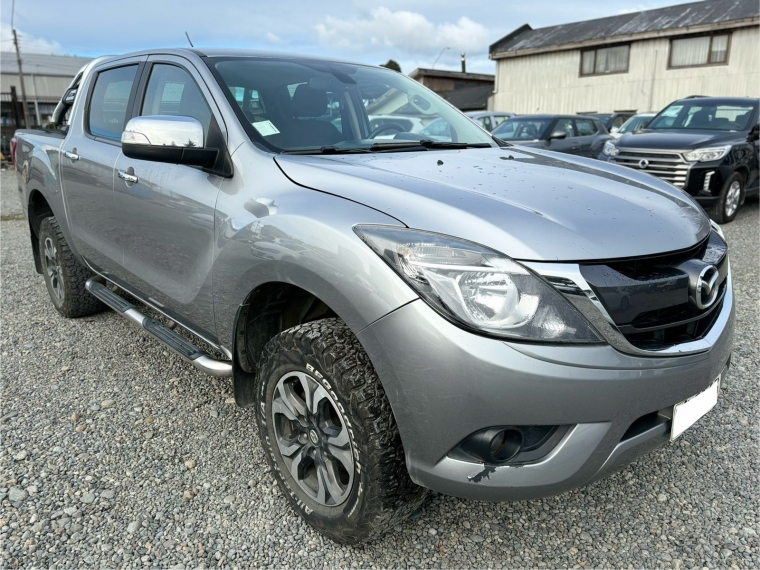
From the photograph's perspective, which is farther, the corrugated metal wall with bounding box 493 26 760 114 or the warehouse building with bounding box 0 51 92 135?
the warehouse building with bounding box 0 51 92 135

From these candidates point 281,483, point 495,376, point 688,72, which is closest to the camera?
point 495,376

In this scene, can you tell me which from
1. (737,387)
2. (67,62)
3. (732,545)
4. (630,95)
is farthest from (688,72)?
(67,62)

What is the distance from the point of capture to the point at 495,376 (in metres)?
1.50

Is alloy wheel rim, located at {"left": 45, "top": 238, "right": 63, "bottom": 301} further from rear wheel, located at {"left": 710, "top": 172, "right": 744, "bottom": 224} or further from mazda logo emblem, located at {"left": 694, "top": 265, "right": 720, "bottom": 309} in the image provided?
rear wheel, located at {"left": 710, "top": 172, "right": 744, "bottom": 224}

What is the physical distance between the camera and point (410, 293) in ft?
5.15

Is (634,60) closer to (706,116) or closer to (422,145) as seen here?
(706,116)

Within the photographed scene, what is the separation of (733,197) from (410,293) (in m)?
7.59

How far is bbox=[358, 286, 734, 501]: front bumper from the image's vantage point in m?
1.51

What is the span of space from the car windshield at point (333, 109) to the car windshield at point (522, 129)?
310 inches

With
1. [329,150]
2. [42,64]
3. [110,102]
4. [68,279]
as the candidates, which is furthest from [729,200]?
[42,64]

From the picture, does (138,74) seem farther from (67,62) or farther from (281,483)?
(67,62)

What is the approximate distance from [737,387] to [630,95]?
23403 mm

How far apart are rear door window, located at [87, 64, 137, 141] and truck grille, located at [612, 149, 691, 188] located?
641 centimetres

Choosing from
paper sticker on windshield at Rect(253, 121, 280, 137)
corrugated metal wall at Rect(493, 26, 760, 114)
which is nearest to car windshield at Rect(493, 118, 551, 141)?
paper sticker on windshield at Rect(253, 121, 280, 137)
